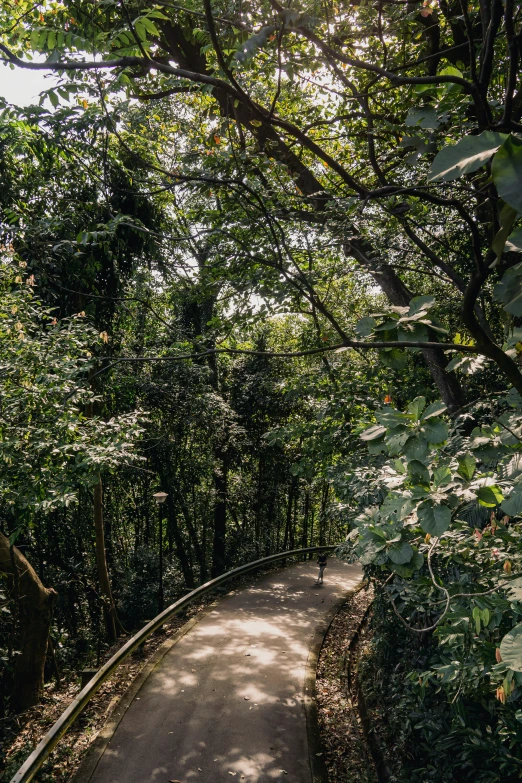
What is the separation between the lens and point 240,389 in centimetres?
1460

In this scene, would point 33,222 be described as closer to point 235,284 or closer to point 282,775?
point 235,284

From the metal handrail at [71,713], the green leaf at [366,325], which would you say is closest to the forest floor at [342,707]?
the metal handrail at [71,713]

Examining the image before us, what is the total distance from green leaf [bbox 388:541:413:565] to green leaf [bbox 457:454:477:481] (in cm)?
36

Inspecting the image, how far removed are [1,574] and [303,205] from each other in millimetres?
6109

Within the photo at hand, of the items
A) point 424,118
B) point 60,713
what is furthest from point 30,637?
point 424,118

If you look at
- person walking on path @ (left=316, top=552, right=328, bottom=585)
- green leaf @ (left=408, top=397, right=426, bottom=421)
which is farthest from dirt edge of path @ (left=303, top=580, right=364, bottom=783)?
green leaf @ (left=408, top=397, right=426, bottom=421)

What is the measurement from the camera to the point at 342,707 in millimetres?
6285

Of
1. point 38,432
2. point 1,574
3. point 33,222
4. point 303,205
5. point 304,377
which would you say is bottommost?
point 1,574

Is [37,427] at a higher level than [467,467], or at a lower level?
higher

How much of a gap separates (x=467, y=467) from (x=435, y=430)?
414 mm

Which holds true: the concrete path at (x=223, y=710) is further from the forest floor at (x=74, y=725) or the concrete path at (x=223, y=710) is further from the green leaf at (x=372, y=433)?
the green leaf at (x=372, y=433)

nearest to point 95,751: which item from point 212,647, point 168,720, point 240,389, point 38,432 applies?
point 168,720

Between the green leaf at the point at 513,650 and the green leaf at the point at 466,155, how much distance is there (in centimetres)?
117

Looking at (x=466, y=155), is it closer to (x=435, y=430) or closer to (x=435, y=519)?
(x=435, y=430)
